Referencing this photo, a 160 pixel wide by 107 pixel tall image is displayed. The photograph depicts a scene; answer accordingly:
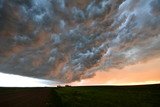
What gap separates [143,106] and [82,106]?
7.91 meters

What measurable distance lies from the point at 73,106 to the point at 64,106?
1.06 m

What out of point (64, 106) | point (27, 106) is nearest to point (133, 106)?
point (64, 106)

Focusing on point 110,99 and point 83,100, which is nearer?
point 83,100

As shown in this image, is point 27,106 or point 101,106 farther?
point 27,106

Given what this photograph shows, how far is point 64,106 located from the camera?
25953 millimetres

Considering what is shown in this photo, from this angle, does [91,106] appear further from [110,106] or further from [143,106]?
[143,106]

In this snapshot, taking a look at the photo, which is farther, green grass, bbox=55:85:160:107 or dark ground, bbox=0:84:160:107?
dark ground, bbox=0:84:160:107

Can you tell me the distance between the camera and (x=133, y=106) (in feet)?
90.0

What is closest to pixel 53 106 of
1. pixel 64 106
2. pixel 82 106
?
pixel 64 106

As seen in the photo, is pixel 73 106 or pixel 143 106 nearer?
pixel 73 106

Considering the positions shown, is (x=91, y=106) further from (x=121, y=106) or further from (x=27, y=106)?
(x=27, y=106)

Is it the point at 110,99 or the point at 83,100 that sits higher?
the point at 110,99

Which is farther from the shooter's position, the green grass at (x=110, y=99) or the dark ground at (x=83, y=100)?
the dark ground at (x=83, y=100)

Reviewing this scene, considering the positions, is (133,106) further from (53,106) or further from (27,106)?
(27,106)
